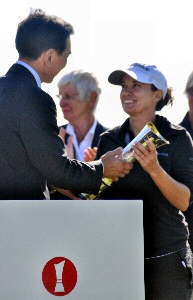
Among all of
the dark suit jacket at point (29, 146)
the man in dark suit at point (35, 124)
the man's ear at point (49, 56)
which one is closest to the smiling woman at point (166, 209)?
the man in dark suit at point (35, 124)

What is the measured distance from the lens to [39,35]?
376 centimetres

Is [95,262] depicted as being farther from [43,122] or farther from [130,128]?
[130,128]

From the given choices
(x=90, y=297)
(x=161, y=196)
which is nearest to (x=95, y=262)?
A: (x=90, y=297)

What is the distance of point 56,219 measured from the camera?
11.3 ft

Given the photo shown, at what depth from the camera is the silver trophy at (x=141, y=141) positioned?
3.78m

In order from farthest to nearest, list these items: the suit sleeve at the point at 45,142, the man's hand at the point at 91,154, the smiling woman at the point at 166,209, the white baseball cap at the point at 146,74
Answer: the man's hand at the point at 91,154, the white baseball cap at the point at 146,74, the smiling woman at the point at 166,209, the suit sleeve at the point at 45,142

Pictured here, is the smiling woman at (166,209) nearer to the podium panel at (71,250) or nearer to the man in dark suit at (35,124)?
the man in dark suit at (35,124)

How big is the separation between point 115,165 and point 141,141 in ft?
0.57

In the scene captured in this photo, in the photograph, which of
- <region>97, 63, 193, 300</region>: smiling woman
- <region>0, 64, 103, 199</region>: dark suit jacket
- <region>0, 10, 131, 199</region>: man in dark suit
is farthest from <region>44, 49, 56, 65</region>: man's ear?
<region>97, 63, 193, 300</region>: smiling woman

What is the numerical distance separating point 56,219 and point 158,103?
124 centimetres

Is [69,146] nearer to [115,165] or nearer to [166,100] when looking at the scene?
[166,100]

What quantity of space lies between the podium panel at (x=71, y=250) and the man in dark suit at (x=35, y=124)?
24 cm

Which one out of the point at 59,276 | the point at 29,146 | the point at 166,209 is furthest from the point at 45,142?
the point at 166,209

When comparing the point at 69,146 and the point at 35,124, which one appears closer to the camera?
the point at 35,124
